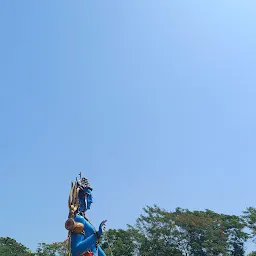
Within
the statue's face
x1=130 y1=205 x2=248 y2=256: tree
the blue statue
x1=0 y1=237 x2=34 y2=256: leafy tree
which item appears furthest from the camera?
x1=0 y1=237 x2=34 y2=256: leafy tree

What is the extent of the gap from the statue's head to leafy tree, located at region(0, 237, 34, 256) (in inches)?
1128

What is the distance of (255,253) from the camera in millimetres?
30781

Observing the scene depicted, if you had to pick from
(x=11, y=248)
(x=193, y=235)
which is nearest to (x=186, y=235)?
(x=193, y=235)

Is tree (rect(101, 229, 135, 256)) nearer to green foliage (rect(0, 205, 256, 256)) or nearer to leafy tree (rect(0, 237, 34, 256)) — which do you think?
green foliage (rect(0, 205, 256, 256))

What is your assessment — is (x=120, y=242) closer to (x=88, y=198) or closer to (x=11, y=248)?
(x=11, y=248)

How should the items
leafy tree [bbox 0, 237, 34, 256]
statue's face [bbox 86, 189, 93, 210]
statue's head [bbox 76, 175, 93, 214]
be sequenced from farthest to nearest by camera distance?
leafy tree [bbox 0, 237, 34, 256] < statue's face [bbox 86, 189, 93, 210] < statue's head [bbox 76, 175, 93, 214]

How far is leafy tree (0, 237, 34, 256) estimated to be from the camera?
Answer: 1495 inches

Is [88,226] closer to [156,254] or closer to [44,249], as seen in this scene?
[156,254]

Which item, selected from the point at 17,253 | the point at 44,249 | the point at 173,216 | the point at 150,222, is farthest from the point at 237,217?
the point at 17,253

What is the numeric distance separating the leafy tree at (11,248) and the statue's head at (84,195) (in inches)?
1128

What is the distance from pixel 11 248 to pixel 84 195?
103 feet

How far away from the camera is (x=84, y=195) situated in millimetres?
12461

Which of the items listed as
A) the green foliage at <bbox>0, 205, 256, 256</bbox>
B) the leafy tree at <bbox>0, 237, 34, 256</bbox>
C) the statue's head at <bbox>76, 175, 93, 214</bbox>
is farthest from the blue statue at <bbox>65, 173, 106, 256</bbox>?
the leafy tree at <bbox>0, 237, 34, 256</bbox>

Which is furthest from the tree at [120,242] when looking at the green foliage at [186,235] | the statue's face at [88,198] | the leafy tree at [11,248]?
the statue's face at [88,198]
